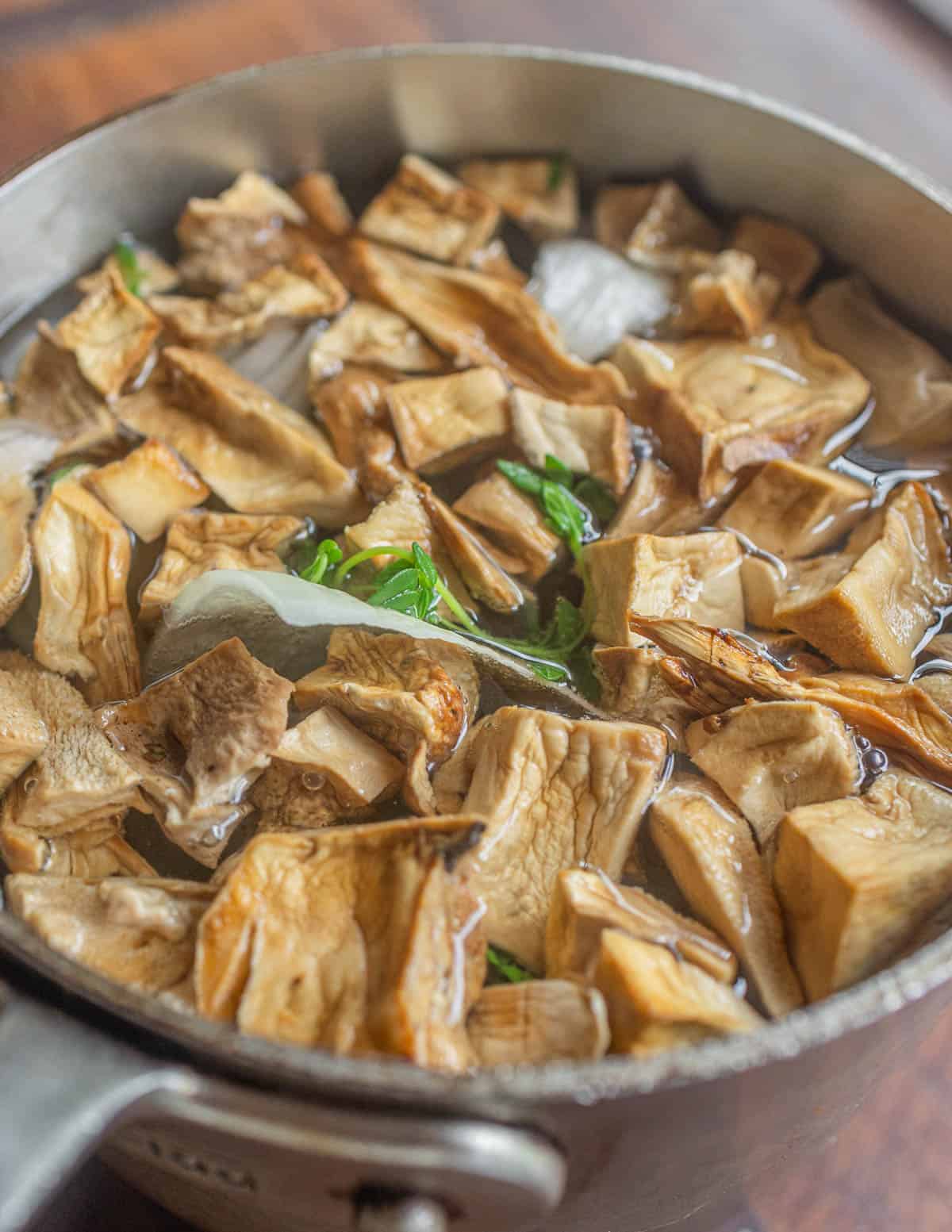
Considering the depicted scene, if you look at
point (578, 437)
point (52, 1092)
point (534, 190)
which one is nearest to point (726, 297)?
point (578, 437)

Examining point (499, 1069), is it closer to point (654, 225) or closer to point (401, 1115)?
point (401, 1115)

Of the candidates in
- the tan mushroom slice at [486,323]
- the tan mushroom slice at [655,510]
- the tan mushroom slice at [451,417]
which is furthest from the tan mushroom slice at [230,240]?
the tan mushroom slice at [655,510]

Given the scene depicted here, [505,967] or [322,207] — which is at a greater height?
[322,207]

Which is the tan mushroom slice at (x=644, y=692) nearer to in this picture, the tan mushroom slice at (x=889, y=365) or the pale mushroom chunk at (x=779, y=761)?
the pale mushroom chunk at (x=779, y=761)

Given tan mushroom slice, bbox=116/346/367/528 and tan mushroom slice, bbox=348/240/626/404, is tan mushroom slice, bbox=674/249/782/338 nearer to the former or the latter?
tan mushroom slice, bbox=348/240/626/404

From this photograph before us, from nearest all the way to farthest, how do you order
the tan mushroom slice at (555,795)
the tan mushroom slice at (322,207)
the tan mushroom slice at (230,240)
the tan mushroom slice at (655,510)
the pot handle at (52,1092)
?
the pot handle at (52,1092), the tan mushroom slice at (555,795), the tan mushroom slice at (655,510), the tan mushroom slice at (230,240), the tan mushroom slice at (322,207)

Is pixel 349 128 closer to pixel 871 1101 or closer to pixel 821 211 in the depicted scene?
pixel 821 211

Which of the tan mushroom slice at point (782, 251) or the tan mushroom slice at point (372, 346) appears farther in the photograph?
the tan mushroom slice at point (782, 251)

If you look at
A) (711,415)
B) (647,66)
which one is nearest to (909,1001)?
(711,415)
